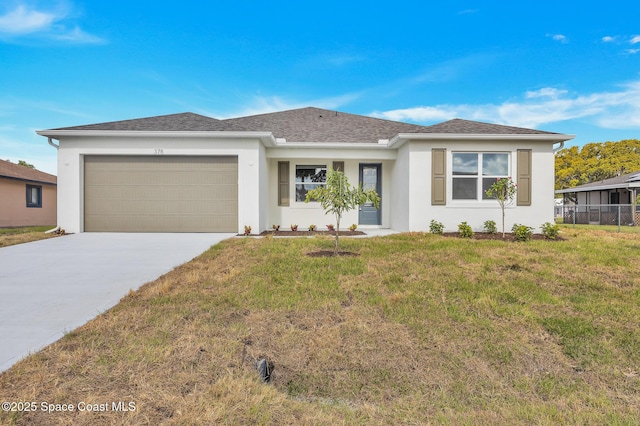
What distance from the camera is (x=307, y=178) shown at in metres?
12.4

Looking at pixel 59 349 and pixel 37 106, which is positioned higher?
pixel 37 106

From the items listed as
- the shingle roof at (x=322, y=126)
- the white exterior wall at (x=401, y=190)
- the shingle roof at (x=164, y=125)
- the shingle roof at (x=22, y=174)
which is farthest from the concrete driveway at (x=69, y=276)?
the shingle roof at (x=22, y=174)

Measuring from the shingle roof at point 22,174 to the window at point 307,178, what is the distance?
1408 centimetres

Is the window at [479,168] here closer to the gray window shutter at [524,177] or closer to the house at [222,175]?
the house at [222,175]

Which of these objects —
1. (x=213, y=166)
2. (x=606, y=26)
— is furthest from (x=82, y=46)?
(x=606, y=26)

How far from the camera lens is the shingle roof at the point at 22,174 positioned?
15.6 m

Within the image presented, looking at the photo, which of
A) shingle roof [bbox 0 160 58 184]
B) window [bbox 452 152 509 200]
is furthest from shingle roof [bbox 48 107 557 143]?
shingle roof [bbox 0 160 58 184]

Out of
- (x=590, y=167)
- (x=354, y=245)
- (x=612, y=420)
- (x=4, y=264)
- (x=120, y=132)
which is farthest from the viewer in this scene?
(x=590, y=167)

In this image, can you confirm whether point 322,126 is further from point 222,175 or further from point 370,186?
point 222,175

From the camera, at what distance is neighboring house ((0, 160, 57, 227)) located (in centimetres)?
1555

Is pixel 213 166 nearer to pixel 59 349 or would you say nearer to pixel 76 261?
pixel 76 261

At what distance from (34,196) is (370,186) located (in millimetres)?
18532

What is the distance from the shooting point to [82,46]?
11.1 metres

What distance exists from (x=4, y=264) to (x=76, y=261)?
1.25 metres
